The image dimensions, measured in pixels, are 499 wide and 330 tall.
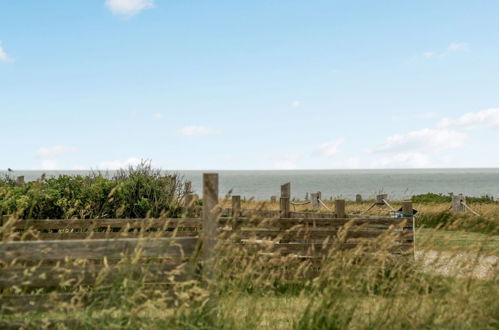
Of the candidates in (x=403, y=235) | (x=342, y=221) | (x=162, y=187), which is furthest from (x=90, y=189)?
(x=403, y=235)

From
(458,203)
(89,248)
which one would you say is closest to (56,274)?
(89,248)

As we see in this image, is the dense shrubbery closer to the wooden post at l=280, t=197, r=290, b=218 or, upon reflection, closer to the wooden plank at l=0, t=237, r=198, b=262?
the wooden post at l=280, t=197, r=290, b=218

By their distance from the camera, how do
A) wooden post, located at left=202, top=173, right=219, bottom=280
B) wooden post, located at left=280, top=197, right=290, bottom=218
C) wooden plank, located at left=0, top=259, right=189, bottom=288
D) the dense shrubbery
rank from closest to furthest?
1. wooden plank, located at left=0, top=259, right=189, bottom=288
2. wooden post, located at left=202, top=173, right=219, bottom=280
3. the dense shrubbery
4. wooden post, located at left=280, top=197, right=290, bottom=218

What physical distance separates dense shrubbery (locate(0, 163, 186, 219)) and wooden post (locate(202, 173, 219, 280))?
6.45m

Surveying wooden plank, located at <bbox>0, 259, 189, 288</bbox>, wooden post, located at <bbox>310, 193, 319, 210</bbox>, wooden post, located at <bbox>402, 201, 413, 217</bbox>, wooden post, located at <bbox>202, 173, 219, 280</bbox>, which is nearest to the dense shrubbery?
wooden post, located at <bbox>402, 201, 413, 217</bbox>

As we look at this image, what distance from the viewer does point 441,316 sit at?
5812 mm

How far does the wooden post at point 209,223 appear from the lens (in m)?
6.25

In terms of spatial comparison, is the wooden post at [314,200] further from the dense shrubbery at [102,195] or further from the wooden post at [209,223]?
the wooden post at [209,223]

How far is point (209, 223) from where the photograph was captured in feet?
20.9

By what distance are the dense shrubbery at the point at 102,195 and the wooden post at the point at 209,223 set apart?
254 inches

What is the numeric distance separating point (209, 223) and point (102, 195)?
25.7 feet

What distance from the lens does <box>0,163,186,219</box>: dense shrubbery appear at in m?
13.2

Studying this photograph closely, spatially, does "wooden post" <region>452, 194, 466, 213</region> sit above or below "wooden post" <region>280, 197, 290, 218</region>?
below

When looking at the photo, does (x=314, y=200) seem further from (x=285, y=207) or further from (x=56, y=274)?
(x=56, y=274)
